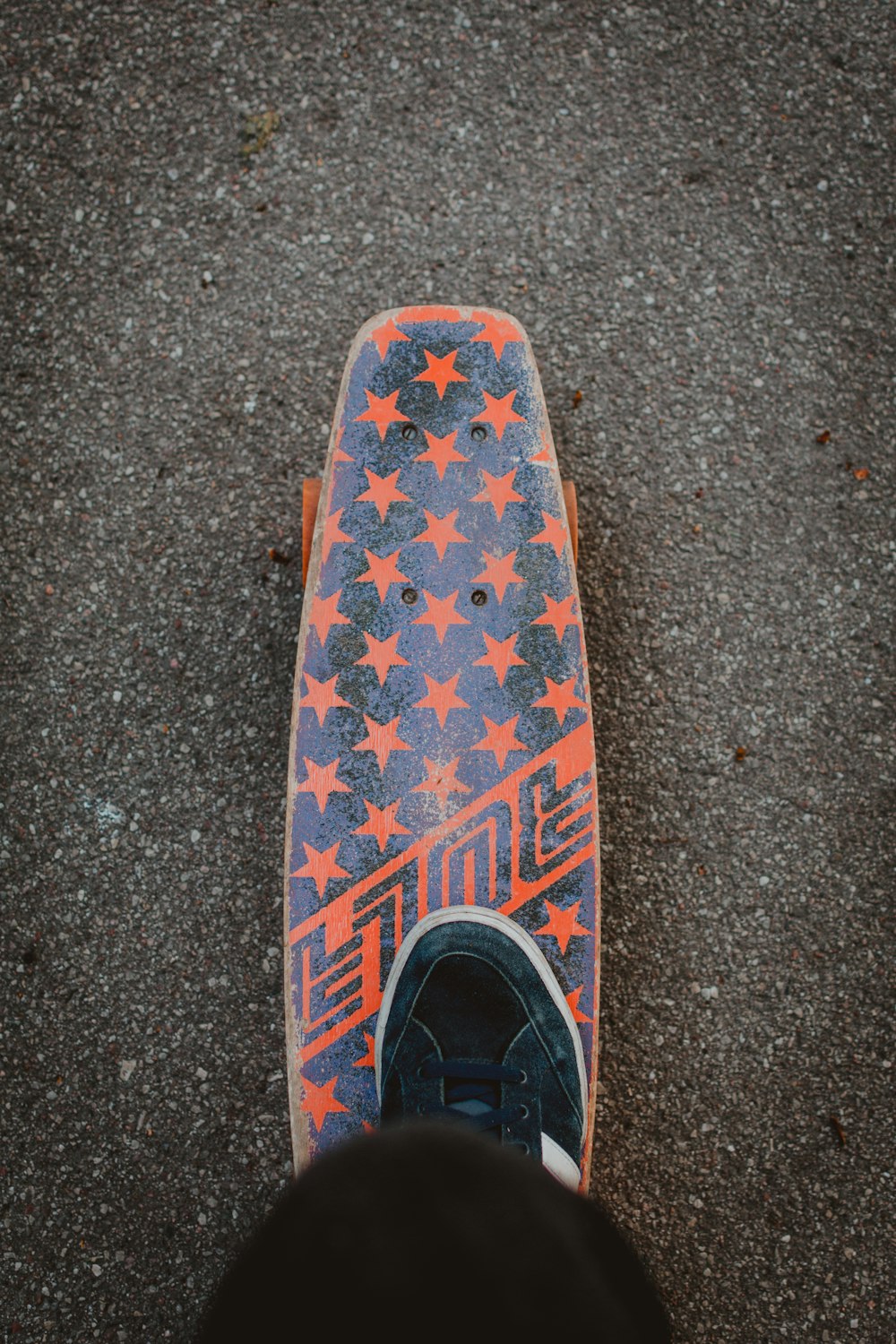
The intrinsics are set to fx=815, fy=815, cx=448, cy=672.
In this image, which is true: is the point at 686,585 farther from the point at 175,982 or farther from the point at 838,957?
the point at 175,982

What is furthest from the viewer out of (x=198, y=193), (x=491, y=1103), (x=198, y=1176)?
(x=198, y=193)

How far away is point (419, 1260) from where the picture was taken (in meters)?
0.78

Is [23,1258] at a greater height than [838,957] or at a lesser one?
lesser

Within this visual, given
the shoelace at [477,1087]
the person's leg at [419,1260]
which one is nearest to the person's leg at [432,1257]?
the person's leg at [419,1260]

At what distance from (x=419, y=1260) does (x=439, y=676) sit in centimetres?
87

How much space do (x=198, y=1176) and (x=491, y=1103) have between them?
2.05ft

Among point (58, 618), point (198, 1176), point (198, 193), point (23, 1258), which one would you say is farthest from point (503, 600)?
point (23, 1258)

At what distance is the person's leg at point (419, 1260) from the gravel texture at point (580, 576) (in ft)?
2.54

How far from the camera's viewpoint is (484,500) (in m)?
1.46

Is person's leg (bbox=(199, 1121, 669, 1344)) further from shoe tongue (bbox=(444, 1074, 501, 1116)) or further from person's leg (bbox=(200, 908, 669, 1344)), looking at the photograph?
shoe tongue (bbox=(444, 1074, 501, 1116))

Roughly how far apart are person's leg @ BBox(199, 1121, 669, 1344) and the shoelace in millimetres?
510

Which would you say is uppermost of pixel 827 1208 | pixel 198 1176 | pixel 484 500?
pixel 484 500

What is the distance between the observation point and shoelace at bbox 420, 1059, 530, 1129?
1369 millimetres

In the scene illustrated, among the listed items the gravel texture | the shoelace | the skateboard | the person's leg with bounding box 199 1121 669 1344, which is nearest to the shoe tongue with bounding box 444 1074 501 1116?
the shoelace
